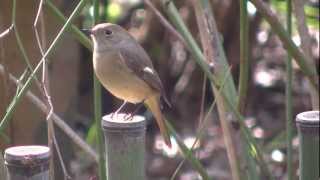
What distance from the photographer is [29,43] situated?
10.9ft

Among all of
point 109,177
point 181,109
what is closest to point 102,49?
point 109,177

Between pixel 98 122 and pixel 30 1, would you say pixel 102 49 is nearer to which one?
pixel 98 122

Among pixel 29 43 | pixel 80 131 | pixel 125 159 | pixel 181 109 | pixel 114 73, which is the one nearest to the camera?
pixel 125 159

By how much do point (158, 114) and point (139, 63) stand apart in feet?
0.55

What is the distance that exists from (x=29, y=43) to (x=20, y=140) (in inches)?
19.1

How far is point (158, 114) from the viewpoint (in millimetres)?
2322

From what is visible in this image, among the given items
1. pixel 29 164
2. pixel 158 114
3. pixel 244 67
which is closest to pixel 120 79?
pixel 158 114

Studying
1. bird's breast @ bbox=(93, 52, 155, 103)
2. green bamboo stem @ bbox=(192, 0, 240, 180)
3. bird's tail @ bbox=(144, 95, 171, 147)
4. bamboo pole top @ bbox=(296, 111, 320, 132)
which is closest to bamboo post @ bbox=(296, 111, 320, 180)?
bamboo pole top @ bbox=(296, 111, 320, 132)

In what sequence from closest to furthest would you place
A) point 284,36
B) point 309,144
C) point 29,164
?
point 29,164 < point 309,144 < point 284,36

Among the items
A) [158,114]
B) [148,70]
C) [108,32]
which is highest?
[108,32]

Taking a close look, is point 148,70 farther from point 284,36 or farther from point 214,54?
point 284,36

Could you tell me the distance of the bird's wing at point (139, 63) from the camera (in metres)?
2.38

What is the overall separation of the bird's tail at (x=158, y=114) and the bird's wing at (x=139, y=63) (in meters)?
0.03

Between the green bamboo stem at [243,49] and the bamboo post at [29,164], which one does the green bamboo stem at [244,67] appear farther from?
the bamboo post at [29,164]
